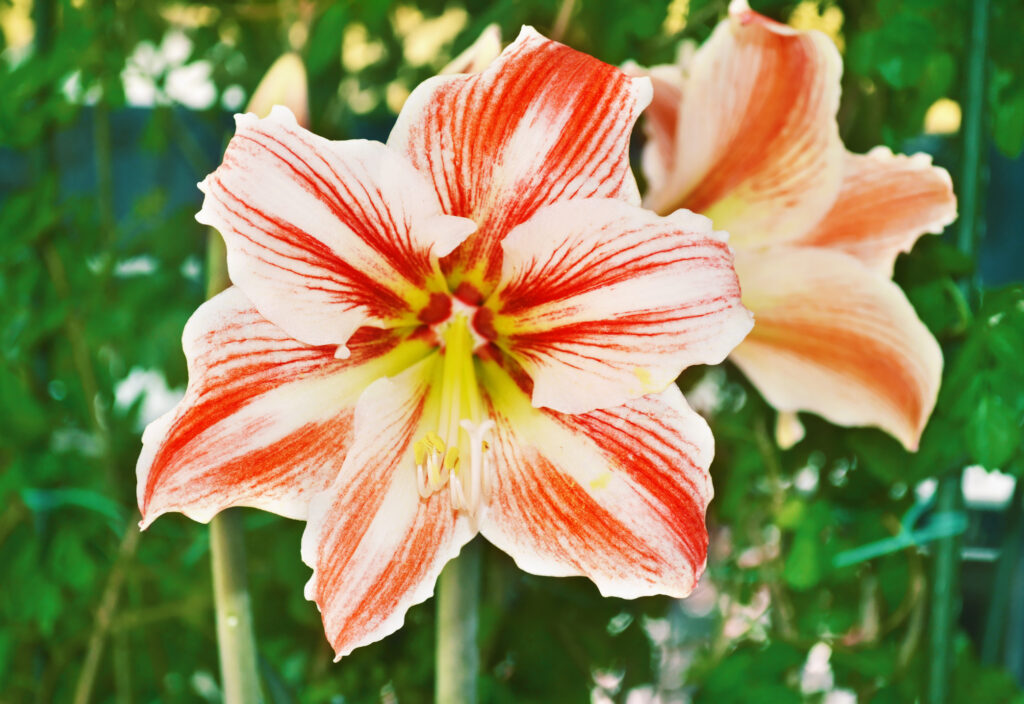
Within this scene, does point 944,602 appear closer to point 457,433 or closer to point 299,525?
point 457,433

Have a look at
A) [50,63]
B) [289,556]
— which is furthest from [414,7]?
[289,556]

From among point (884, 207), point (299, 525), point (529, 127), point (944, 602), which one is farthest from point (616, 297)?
point (299, 525)

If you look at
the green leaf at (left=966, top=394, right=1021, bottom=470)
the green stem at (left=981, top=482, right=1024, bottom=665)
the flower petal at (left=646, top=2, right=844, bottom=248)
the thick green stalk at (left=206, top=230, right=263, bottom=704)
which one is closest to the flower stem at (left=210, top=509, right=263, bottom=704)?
the thick green stalk at (left=206, top=230, right=263, bottom=704)

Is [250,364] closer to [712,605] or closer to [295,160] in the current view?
[295,160]

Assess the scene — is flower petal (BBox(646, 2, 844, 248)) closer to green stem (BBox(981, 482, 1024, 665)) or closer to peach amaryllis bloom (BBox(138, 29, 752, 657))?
peach amaryllis bloom (BBox(138, 29, 752, 657))

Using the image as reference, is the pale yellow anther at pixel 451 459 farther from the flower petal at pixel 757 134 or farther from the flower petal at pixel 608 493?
the flower petal at pixel 757 134
